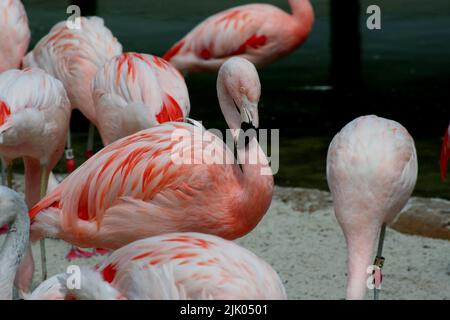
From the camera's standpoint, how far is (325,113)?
7961 mm

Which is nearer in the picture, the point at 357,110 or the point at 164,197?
the point at 164,197

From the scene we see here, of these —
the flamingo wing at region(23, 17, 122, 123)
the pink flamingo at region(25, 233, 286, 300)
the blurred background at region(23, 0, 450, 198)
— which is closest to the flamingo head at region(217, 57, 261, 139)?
the pink flamingo at region(25, 233, 286, 300)

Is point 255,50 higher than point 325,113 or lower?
higher

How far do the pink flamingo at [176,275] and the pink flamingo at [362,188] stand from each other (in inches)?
20.4

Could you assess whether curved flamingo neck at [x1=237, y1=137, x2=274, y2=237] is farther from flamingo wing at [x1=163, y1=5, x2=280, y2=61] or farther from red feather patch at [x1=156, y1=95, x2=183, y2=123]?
Answer: flamingo wing at [x1=163, y1=5, x2=280, y2=61]

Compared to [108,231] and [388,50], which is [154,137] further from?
[388,50]

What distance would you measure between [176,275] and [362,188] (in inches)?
31.9

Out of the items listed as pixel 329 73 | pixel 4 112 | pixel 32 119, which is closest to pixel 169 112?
pixel 32 119

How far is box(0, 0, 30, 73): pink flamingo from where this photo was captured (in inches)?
215

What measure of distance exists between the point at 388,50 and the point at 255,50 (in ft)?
11.6

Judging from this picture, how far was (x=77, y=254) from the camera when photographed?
5.11 metres

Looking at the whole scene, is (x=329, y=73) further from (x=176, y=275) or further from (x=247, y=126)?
(x=176, y=275)
